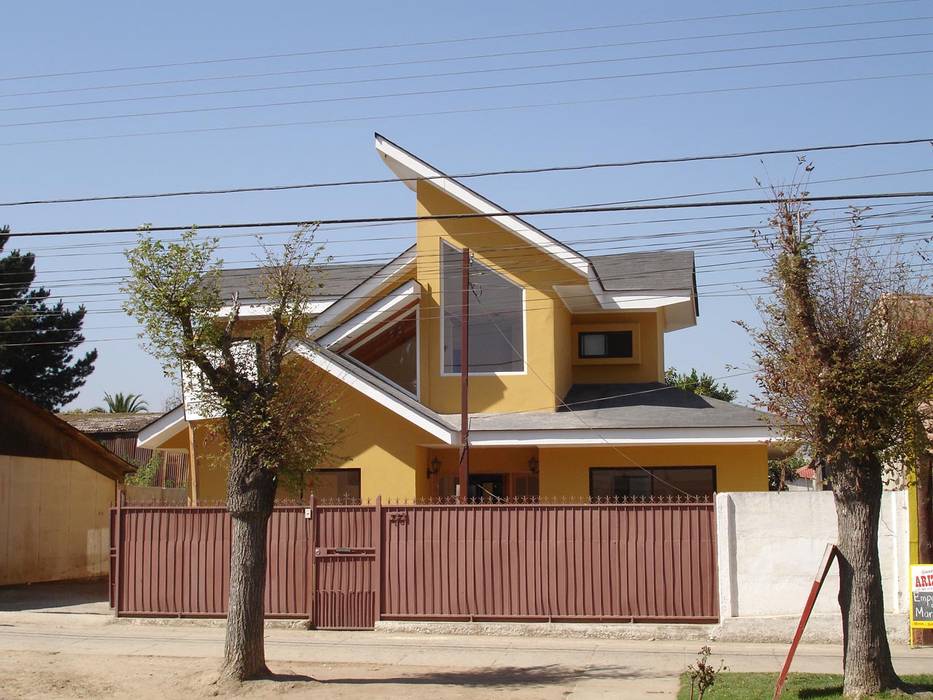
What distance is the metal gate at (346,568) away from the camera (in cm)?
1586

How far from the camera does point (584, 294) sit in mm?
20547

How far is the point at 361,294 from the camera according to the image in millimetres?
19859

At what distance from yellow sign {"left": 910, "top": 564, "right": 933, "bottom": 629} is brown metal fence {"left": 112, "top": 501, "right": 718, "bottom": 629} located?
2587 mm

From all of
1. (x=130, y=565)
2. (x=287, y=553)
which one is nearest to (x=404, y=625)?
Result: (x=287, y=553)

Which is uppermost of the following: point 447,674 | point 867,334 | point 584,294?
point 584,294

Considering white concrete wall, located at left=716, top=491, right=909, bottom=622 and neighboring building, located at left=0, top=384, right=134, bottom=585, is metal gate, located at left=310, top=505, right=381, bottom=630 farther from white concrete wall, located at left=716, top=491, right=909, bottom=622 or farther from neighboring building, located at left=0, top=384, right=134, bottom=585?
neighboring building, located at left=0, top=384, right=134, bottom=585

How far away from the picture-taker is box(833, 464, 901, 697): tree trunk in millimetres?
10281

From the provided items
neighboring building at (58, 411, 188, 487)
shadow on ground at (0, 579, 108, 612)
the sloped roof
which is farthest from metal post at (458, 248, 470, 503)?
the sloped roof

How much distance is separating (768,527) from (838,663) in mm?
2243

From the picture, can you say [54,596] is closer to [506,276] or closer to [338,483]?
[338,483]

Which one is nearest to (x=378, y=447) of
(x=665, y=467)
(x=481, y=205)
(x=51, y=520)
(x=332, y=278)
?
(x=481, y=205)

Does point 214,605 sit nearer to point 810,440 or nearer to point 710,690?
point 710,690

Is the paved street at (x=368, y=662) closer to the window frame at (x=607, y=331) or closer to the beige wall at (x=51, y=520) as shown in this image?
the beige wall at (x=51, y=520)

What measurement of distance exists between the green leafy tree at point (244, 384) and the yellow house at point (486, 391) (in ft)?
19.3
